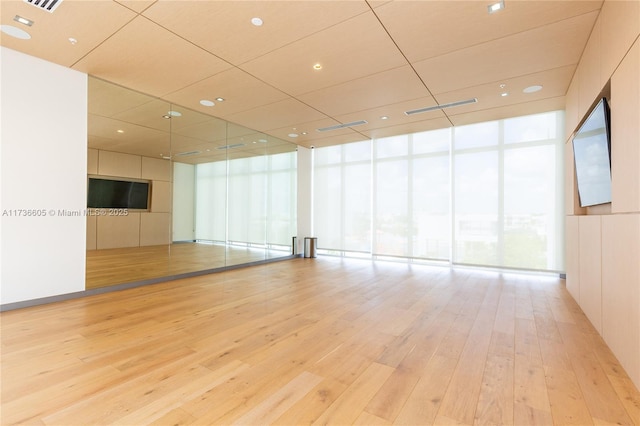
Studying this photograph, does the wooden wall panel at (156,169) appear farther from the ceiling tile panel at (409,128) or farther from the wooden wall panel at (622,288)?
the wooden wall panel at (622,288)

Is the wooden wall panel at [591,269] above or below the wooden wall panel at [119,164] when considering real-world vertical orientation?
below

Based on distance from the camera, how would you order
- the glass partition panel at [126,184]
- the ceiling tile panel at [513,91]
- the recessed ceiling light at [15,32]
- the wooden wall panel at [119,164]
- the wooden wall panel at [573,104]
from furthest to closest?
the wooden wall panel at [119,164] → the glass partition panel at [126,184] → the ceiling tile panel at [513,91] → the wooden wall panel at [573,104] → the recessed ceiling light at [15,32]

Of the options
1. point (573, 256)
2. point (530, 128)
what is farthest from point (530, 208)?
point (573, 256)

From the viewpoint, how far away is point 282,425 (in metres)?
1.70

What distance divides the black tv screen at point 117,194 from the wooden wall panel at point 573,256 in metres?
7.27

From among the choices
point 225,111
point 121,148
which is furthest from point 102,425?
point 121,148

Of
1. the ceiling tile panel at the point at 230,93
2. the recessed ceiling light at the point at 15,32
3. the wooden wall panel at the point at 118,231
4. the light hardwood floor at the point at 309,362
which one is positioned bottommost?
the light hardwood floor at the point at 309,362

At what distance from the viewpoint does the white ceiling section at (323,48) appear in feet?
9.70

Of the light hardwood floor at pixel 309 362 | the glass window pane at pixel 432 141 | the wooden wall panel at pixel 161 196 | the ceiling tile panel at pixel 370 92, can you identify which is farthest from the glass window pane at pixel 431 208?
the wooden wall panel at pixel 161 196

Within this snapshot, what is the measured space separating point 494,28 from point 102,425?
186 inches

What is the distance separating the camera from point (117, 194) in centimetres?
653

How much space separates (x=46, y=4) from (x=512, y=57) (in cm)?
520

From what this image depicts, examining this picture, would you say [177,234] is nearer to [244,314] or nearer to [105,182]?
[105,182]

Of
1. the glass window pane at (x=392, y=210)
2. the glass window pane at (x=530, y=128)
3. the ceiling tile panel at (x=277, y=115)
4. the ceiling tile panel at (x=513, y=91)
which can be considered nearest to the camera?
the ceiling tile panel at (x=513, y=91)
